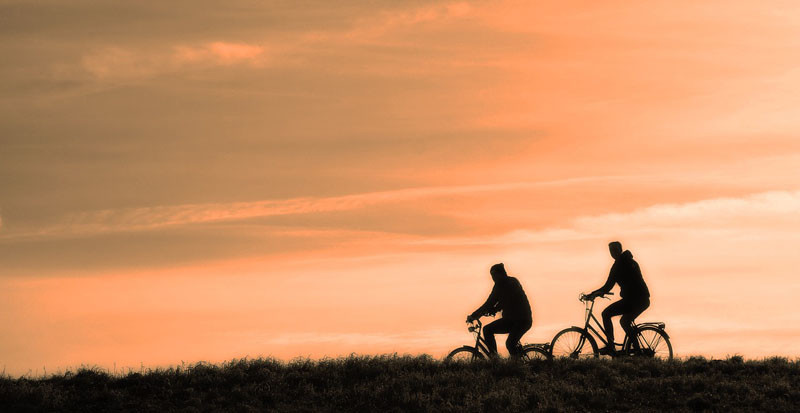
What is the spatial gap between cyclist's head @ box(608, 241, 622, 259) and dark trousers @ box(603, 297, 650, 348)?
0.98m

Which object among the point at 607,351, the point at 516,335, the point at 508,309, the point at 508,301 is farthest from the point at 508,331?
the point at 607,351

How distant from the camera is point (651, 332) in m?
20.4

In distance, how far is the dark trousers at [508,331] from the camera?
20359 millimetres

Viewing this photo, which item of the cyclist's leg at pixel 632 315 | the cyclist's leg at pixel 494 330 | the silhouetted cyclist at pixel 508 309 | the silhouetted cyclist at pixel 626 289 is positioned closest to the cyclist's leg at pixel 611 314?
the silhouetted cyclist at pixel 626 289

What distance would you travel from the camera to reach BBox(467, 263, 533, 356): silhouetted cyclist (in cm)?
2028

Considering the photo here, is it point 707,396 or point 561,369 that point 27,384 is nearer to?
point 561,369

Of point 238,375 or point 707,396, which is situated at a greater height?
point 238,375

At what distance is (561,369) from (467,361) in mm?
2063

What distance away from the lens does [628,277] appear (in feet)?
65.6

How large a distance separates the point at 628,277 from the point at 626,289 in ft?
0.85

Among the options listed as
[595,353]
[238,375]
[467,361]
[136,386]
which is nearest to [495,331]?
[467,361]

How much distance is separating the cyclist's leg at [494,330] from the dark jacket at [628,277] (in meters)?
2.48

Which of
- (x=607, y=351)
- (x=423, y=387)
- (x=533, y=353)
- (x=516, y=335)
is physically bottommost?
(x=423, y=387)

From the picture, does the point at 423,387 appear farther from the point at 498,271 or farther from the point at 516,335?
the point at 498,271
